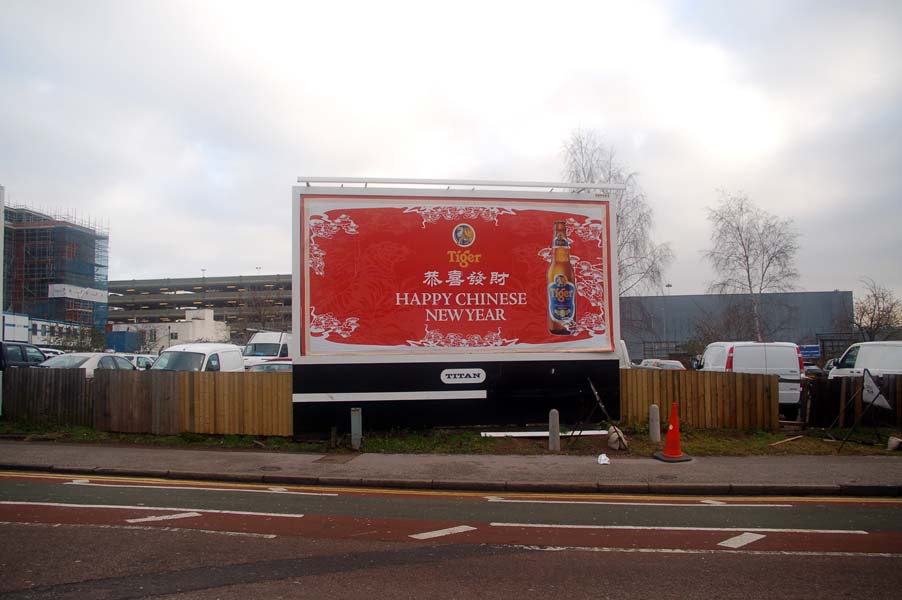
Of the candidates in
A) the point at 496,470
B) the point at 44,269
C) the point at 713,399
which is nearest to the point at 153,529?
the point at 496,470

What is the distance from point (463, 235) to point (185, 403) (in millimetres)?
6944

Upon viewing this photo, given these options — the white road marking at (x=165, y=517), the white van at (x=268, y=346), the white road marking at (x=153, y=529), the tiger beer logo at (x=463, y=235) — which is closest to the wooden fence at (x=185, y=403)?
the tiger beer logo at (x=463, y=235)

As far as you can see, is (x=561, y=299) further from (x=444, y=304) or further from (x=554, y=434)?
(x=554, y=434)

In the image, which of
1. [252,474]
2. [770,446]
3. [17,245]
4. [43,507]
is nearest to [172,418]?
[252,474]

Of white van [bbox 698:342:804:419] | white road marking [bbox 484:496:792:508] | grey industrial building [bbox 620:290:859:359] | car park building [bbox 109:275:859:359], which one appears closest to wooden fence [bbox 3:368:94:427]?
white road marking [bbox 484:496:792:508]

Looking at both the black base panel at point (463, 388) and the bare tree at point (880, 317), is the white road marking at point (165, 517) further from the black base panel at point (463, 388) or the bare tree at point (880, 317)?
the bare tree at point (880, 317)

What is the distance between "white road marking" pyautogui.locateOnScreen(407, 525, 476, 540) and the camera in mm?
6848

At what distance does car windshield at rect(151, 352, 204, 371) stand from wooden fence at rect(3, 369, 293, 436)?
3.50 metres

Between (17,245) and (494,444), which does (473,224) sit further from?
(17,245)

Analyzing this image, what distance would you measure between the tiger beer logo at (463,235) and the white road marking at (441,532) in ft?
25.0

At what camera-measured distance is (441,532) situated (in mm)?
7078

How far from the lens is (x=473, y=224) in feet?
46.1

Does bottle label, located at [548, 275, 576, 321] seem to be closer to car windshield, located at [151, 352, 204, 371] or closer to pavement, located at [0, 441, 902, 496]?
pavement, located at [0, 441, 902, 496]

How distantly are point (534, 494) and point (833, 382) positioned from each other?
8.49m
